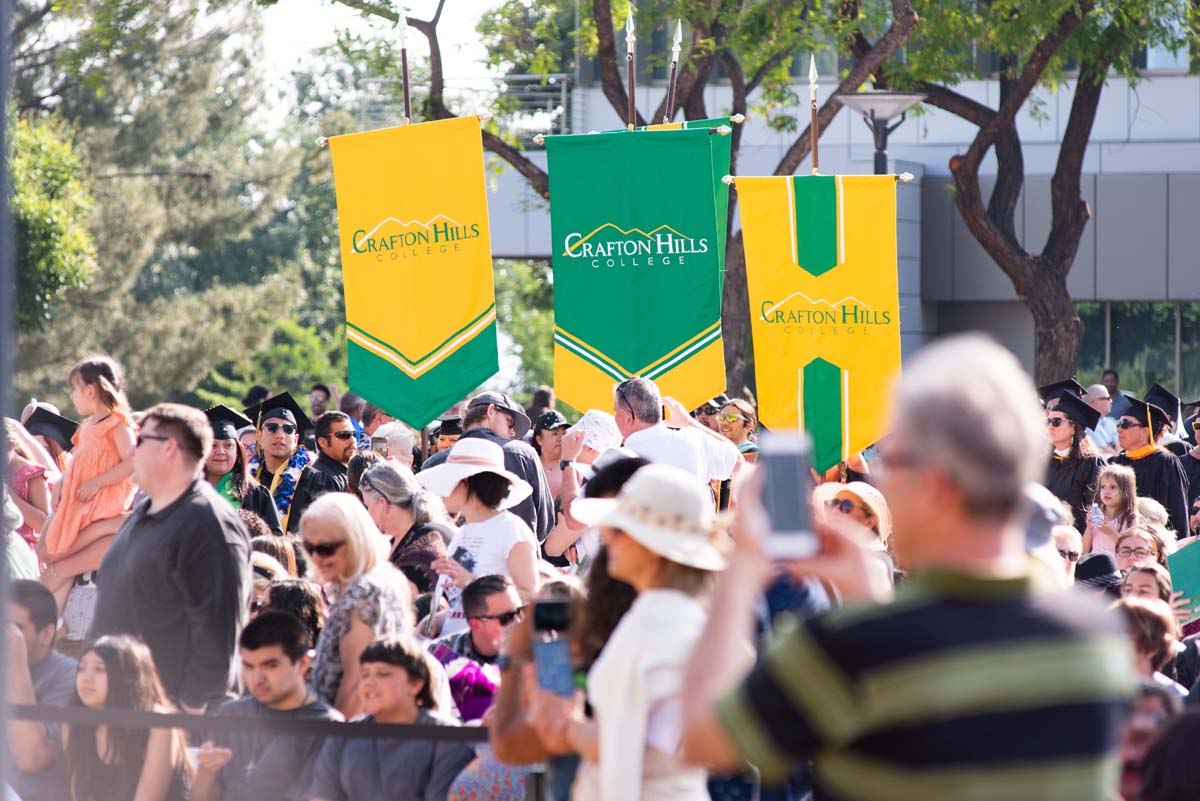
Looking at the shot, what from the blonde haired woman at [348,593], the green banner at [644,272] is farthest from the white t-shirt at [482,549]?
the green banner at [644,272]

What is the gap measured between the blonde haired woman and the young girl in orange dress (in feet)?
8.01

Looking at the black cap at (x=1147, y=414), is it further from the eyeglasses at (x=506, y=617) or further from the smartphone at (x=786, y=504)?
the smartphone at (x=786, y=504)

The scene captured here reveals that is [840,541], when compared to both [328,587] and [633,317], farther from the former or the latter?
[633,317]

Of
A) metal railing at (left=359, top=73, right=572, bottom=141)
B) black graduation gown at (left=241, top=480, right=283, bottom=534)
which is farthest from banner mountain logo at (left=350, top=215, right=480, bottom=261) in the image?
metal railing at (left=359, top=73, right=572, bottom=141)

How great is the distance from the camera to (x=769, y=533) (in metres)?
2.49

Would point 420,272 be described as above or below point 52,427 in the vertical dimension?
above

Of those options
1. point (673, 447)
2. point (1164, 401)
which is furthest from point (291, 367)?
point (673, 447)

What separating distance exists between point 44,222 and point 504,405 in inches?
749

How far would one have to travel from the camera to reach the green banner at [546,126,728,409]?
907 centimetres

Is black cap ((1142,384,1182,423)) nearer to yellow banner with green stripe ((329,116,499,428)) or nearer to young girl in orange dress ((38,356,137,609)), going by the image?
yellow banner with green stripe ((329,116,499,428))

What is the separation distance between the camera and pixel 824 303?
9531mm

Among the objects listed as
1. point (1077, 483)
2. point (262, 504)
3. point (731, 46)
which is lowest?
point (1077, 483)

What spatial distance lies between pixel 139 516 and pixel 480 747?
1475 mm

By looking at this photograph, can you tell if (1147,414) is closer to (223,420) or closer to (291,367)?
(223,420)
